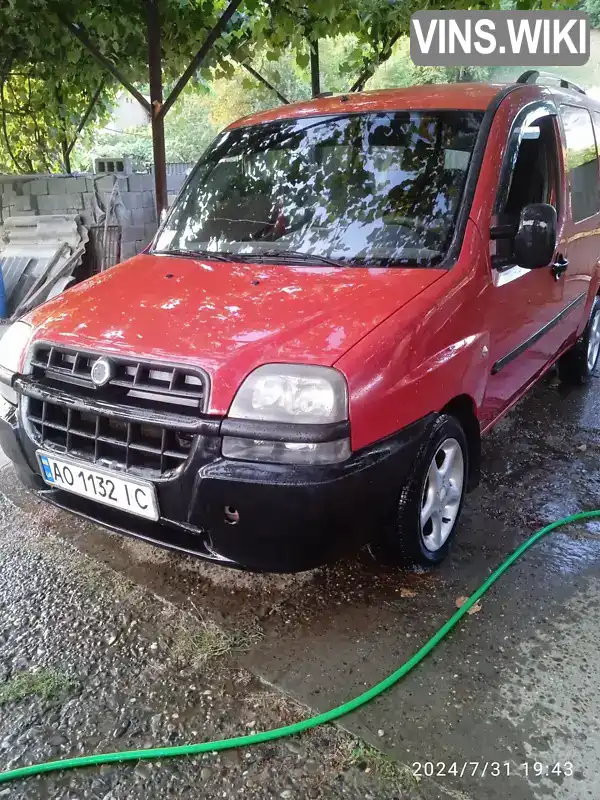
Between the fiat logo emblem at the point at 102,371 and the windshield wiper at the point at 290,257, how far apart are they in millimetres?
888

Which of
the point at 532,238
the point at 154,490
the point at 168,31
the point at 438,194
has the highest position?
the point at 168,31

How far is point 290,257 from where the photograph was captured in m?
2.71

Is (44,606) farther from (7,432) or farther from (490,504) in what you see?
(490,504)

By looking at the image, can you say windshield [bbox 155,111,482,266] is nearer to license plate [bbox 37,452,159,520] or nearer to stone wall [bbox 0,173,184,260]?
license plate [bbox 37,452,159,520]

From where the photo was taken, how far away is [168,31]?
704cm

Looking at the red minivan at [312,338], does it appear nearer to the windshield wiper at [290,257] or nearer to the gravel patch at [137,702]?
the windshield wiper at [290,257]

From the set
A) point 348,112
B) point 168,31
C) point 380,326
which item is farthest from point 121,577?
point 168,31

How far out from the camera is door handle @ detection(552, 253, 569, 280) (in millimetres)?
3442

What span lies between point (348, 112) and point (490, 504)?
81.5 inches

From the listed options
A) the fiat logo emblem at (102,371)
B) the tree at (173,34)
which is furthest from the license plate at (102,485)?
the tree at (173,34)

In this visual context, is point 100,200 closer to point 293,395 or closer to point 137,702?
point 293,395

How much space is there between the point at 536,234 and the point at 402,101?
3.17ft

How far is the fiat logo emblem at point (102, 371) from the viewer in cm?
218

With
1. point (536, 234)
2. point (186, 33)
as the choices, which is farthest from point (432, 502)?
point (186, 33)
